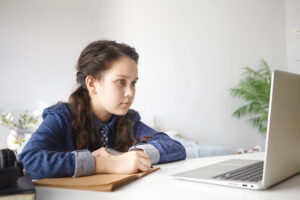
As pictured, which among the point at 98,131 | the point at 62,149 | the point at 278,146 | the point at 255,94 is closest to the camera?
the point at 278,146

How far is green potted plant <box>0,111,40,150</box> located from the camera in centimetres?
249

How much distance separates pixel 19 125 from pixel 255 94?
2.46 meters

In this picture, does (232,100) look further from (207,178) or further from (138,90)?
(207,178)

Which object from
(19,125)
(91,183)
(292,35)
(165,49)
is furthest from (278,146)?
(292,35)

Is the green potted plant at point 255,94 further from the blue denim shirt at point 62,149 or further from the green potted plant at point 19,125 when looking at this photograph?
the blue denim shirt at point 62,149

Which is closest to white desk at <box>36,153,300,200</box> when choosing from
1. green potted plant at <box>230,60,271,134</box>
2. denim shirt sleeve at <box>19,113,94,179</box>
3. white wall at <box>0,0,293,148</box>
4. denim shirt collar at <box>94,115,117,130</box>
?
denim shirt sleeve at <box>19,113,94,179</box>

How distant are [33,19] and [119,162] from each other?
2.61m

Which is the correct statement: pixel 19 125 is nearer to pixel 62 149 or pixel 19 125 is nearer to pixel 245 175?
pixel 62 149

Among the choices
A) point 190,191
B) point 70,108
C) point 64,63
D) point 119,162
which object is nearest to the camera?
point 190,191

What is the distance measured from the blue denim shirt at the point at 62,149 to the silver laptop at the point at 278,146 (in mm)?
272

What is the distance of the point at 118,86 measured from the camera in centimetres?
121

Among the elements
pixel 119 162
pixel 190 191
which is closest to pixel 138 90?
pixel 119 162

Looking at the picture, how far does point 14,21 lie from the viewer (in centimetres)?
297

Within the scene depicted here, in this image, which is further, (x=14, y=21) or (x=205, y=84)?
(x=205, y=84)
